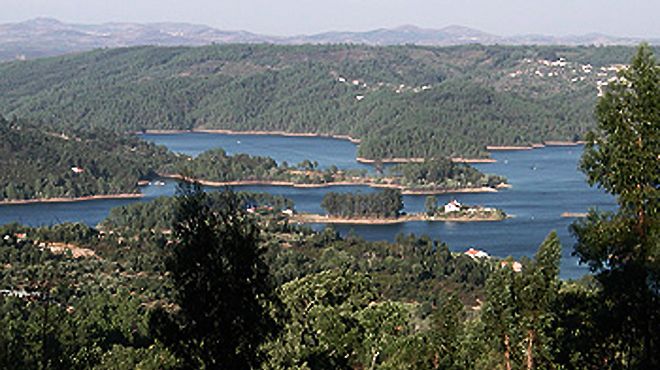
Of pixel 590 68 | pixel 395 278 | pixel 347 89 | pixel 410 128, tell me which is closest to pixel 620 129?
pixel 395 278

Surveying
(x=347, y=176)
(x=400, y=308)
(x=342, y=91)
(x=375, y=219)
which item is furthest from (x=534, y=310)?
(x=342, y=91)

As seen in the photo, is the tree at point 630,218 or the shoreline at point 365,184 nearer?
the tree at point 630,218

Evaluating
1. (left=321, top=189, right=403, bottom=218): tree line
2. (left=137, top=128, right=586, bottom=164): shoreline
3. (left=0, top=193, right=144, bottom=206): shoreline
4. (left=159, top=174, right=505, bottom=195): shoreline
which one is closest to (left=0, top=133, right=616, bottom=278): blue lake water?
(left=0, top=193, right=144, bottom=206): shoreline

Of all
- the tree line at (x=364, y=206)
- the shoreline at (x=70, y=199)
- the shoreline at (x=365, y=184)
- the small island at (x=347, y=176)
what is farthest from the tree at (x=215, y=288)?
the shoreline at (x=70, y=199)

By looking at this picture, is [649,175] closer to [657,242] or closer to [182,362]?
[657,242]

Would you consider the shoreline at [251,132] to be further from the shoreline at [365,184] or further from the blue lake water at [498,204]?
the shoreline at [365,184]

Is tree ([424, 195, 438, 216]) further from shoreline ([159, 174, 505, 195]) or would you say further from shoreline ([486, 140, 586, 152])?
shoreline ([486, 140, 586, 152])
